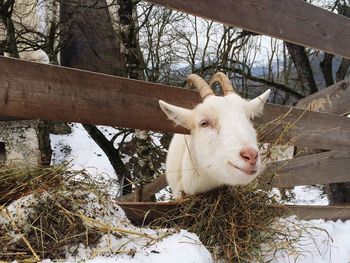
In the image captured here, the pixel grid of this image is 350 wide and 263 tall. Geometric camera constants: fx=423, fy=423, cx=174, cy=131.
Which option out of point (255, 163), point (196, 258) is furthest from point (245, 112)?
point (196, 258)

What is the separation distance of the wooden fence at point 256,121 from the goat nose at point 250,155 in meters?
0.64

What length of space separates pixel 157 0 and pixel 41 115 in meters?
1.10

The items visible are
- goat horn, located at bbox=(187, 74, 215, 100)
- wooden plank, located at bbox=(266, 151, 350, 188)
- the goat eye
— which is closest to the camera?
the goat eye

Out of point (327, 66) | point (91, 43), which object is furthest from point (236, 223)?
point (91, 43)

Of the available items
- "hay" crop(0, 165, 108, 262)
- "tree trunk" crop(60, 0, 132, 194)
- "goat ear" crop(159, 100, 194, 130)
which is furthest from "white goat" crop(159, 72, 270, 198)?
"tree trunk" crop(60, 0, 132, 194)

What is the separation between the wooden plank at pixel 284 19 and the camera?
314 cm

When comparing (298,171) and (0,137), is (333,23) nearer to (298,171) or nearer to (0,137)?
(298,171)

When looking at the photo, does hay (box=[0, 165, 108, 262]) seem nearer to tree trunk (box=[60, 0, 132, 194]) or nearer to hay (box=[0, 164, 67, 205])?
hay (box=[0, 164, 67, 205])

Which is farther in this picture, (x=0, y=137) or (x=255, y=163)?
(x=0, y=137)

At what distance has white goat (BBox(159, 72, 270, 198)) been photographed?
8.71 feet

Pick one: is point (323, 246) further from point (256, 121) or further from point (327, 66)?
point (327, 66)

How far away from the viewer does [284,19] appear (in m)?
3.63

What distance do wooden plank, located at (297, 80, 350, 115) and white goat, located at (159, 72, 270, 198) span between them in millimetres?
1218

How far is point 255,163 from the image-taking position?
2600mm
